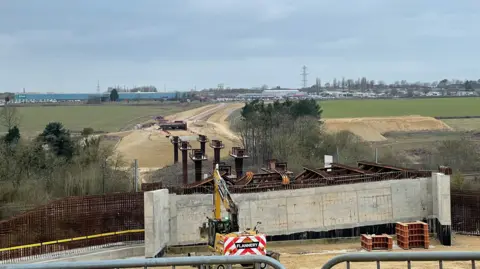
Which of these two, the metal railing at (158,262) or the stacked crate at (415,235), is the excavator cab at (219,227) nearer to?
the stacked crate at (415,235)

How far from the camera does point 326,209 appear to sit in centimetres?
2286

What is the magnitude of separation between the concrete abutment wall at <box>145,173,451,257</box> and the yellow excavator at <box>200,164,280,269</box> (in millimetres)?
2054

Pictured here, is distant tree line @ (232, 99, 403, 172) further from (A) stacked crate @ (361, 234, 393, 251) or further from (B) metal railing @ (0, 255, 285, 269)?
(B) metal railing @ (0, 255, 285, 269)

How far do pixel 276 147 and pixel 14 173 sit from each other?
2053cm

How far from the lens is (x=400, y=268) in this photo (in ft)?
53.5

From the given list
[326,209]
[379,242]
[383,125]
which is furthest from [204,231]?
[383,125]

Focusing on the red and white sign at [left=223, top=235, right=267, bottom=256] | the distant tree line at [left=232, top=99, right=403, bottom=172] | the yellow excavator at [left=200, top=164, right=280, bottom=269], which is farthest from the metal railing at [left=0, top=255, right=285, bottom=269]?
the distant tree line at [left=232, top=99, right=403, bottom=172]

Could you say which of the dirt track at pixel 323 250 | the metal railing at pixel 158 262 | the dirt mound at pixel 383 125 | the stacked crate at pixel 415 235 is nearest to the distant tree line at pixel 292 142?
the dirt track at pixel 323 250

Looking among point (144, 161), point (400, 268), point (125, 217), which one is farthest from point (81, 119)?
point (400, 268)

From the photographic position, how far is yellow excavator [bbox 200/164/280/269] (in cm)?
1531

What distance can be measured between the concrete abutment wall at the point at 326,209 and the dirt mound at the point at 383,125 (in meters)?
49.7

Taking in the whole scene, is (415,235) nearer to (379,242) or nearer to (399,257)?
(379,242)

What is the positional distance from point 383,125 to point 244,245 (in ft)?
233

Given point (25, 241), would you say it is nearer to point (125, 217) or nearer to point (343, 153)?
point (125, 217)
